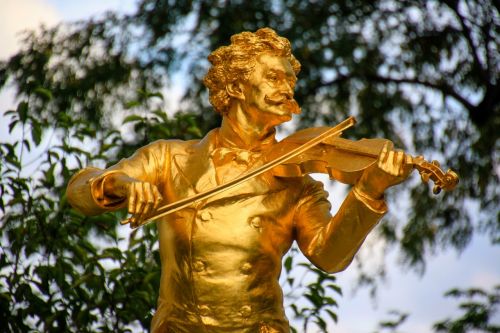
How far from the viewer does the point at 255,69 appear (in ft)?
25.8

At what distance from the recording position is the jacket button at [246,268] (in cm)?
759

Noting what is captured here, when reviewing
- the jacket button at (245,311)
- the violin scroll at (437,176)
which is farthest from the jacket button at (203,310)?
the violin scroll at (437,176)

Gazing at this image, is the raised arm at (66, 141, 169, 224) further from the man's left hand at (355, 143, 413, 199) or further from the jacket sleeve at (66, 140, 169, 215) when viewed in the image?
the man's left hand at (355, 143, 413, 199)

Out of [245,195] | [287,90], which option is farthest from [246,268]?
[287,90]

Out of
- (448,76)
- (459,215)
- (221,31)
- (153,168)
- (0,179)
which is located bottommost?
(459,215)

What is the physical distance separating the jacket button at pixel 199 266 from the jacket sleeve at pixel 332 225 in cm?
43

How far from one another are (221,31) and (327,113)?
1.24 meters

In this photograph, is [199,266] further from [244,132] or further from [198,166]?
[244,132]

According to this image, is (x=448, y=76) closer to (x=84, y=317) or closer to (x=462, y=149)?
Result: (x=462, y=149)

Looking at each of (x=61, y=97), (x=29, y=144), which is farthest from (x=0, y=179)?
(x=61, y=97)

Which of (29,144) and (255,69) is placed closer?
(255,69)

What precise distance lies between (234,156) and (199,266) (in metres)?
0.52

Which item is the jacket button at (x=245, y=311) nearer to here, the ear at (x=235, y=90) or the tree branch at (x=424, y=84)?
the ear at (x=235, y=90)

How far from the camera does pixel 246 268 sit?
7.59 metres
